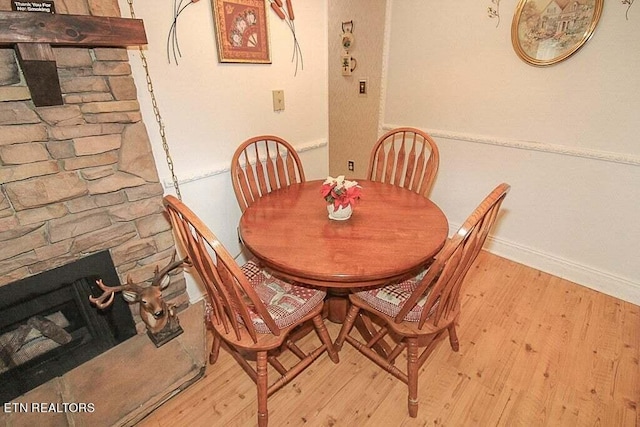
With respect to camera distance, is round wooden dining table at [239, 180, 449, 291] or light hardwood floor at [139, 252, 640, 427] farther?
light hardwood floor at [139, 252, 640, 427]

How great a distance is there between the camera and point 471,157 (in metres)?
2.38

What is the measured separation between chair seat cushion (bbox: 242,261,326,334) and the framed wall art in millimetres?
1182

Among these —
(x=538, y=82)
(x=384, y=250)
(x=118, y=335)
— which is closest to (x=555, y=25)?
(x=538, y=82)

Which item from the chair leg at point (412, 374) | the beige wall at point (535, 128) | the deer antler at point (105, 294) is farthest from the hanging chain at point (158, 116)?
the beige wall at point (535, 128)

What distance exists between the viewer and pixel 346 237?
1288 millimetres

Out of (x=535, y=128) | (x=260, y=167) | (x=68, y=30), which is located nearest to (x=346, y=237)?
(x=260, y=167)

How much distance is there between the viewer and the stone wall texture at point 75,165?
1120 millimetres

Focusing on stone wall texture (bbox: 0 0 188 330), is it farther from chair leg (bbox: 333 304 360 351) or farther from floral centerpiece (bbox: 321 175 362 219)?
chair leg (bbox: 333 304 360 351)

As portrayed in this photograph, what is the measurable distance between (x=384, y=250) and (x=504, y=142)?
1.55 m

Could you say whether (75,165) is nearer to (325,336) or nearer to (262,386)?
(262,386)

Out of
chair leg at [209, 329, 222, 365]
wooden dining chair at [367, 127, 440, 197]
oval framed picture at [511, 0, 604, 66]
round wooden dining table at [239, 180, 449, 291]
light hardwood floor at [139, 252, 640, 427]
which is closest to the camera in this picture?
round wooden dining table at [239, 180, 449, 291]

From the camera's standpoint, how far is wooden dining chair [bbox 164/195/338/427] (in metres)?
0.96

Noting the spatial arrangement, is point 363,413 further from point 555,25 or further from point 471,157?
point 555,25

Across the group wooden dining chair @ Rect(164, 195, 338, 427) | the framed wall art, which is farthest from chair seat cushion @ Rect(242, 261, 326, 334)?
the framed wall art
